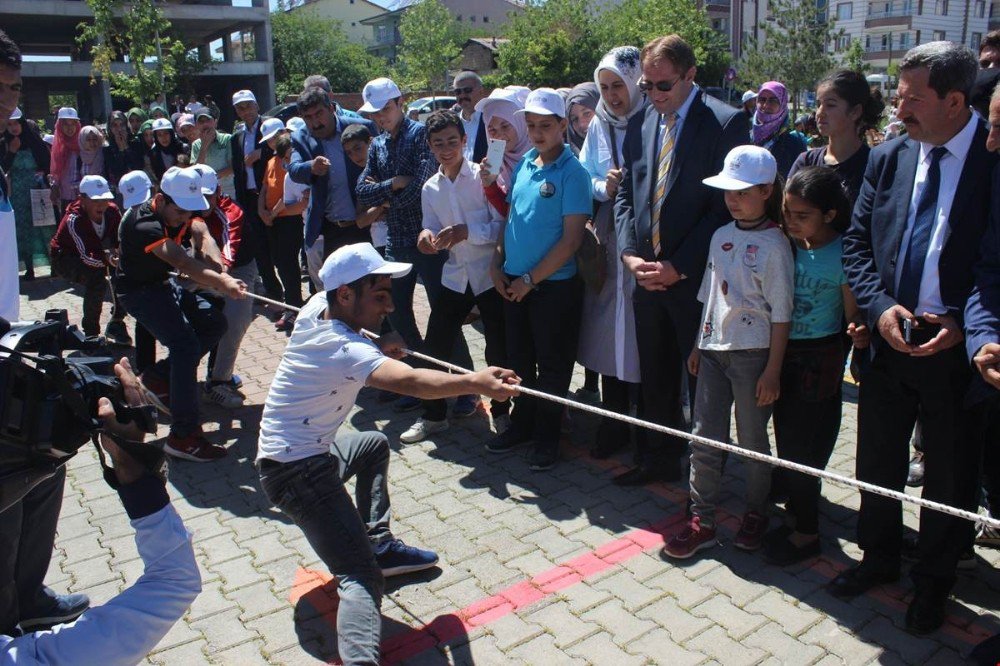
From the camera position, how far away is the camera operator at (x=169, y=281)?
17.0ft

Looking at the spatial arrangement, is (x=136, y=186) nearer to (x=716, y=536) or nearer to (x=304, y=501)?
(x=304, y=501)

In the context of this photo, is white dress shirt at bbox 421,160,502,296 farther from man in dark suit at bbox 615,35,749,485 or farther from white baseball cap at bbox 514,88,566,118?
man in dark suit at bbox 615,35,749,485

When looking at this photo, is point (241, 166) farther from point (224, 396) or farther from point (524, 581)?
point (524, 581)

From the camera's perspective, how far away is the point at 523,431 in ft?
17.4

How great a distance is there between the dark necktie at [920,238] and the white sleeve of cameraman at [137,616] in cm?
273

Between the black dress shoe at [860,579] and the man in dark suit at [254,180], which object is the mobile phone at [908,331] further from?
the man in dark suit at [254,180]

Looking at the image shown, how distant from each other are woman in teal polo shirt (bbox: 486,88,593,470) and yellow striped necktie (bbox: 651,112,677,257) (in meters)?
0.51

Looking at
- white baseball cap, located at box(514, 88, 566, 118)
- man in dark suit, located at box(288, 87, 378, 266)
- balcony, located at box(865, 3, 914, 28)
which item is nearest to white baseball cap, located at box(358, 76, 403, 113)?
man in dark suit, located at box(288, 87, 378, 266)

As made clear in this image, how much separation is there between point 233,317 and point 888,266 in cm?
465

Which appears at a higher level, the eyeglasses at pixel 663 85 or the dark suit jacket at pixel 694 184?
the eyeglasses at pixel 663 85

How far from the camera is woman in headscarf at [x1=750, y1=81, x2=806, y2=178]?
6184 mm

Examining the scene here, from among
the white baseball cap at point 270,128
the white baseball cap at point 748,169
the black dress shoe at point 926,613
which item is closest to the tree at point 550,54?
the white baseball cap at point 270,128

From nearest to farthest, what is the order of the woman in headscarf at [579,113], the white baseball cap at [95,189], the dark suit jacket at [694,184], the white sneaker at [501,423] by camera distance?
the dark suit jacket at [694,184]
the white sneaker at [501,423]
the woman in headscarf at [579,113]
the white baseball cap at [95,189]

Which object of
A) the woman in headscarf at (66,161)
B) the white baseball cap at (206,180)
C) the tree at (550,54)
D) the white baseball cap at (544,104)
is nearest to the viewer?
the white baseball cap at (544,104)
